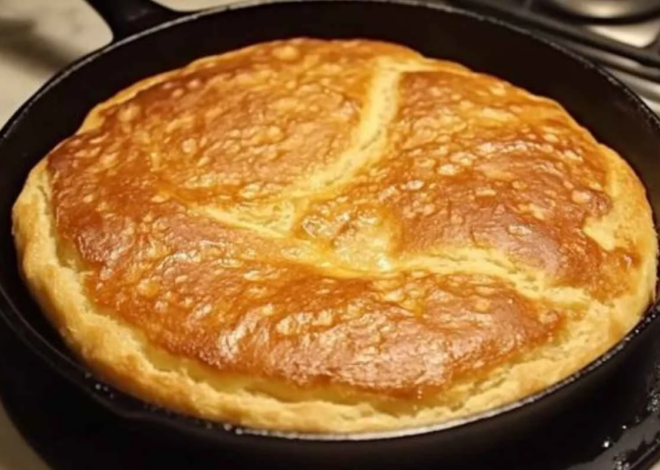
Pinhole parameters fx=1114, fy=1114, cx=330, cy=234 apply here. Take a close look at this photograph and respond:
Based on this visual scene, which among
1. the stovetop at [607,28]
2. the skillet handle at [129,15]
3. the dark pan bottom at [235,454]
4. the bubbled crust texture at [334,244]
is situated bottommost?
the dark pan bottom at [235,454]

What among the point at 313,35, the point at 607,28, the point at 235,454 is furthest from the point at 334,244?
the point at 607,28

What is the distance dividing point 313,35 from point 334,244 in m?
0.52

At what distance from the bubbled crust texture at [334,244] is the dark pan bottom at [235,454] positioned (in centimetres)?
6

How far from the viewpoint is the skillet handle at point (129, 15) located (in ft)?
4.83

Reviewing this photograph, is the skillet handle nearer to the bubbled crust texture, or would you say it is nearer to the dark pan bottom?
the bubbled crust texture

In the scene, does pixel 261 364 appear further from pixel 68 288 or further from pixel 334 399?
pixel 68 288

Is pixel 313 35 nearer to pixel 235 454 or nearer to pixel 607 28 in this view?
pixel 607 28

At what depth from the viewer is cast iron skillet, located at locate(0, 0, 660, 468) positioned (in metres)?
1.00

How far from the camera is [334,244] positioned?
112cm

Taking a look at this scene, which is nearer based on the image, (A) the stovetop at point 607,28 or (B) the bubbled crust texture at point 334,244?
(B) the bubbled crust texture at point 334,244

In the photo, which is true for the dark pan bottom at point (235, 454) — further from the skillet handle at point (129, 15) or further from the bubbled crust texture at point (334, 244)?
the skillet handle at point (129, 15)

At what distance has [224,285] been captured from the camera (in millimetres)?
1073

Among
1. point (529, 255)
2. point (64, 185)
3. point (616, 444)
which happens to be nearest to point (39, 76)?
point (64, 185)

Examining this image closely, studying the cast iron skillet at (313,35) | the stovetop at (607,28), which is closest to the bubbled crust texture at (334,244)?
the cast iron skillet at (313,35)
